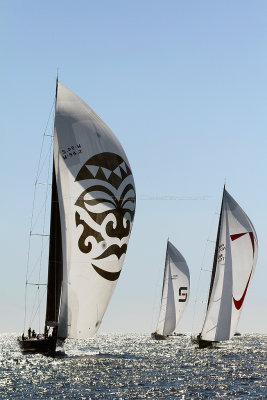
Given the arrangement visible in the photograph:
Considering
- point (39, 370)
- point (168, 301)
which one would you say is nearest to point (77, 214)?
point (39, 370)

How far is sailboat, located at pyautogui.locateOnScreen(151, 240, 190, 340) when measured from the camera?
8856 centimetres

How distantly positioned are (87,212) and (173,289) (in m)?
44.1

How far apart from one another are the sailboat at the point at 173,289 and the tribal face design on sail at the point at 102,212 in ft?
137

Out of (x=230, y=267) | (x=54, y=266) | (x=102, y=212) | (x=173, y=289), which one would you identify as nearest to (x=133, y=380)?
(x=54, y=266)

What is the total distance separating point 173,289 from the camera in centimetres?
8900

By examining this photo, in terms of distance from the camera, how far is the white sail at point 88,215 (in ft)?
154

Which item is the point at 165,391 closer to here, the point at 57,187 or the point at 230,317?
the point at 57,187

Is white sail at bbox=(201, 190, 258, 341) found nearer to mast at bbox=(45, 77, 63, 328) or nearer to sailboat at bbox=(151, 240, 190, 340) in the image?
mast at bbox=(45, 77, 63, 328)

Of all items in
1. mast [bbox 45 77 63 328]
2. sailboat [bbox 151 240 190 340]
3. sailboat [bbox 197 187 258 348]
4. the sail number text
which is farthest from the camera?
sailboat [bbox 151 240 190 340]

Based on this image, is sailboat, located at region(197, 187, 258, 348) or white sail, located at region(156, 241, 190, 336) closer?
sailboat, located at region(197, 187, 258, 348)

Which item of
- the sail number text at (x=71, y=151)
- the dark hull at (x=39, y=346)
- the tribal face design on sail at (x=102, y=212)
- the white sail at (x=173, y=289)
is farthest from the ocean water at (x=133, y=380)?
the white sail at (x=173, y=289)

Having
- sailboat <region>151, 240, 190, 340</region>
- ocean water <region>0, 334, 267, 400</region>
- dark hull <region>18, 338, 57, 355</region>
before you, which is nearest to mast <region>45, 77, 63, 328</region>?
dark hull <region>18, 338, 57, 355</region>

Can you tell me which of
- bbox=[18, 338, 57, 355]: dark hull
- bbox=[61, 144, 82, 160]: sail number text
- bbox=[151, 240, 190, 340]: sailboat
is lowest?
bbox=[18, 338, 57, 355]: dark hull

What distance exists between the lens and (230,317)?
59438mm
